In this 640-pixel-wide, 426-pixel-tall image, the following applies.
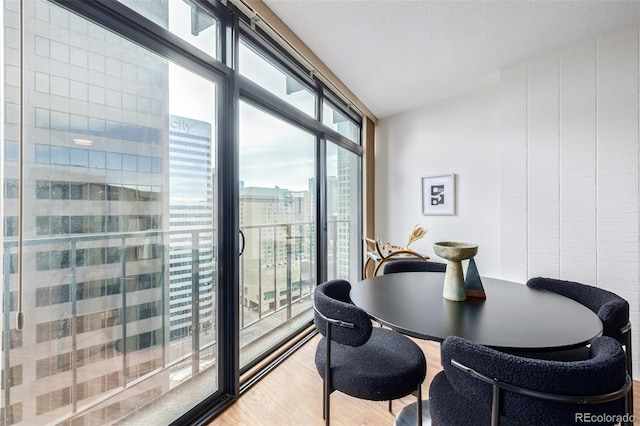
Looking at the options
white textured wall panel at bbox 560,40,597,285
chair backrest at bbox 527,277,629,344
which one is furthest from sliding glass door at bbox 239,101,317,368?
white textured wall panel at bbox 560,40,597,285

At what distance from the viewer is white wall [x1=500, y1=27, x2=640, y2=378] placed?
2088 mm

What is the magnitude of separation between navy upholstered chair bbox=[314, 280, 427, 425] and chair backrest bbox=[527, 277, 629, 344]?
2.62 ft

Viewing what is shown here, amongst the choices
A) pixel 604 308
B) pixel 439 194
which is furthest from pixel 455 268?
A: pixel 439 194

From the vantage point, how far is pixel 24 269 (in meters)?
1.08

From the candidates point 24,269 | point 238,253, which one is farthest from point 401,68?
point 24,269

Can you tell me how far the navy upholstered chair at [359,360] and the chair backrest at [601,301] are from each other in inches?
31.5

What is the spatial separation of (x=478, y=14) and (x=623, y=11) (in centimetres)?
95

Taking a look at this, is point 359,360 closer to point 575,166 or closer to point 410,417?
point 410,417

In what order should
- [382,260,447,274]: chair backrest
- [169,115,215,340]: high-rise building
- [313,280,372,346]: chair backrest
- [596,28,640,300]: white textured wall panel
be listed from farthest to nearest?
1. [382,260,447,274]: chair backrest
2. [596,28,640,300]: white textured wall panel
3. [169,115,215,340]: high-rise building
4. [313,280,372,346]: chair backrest

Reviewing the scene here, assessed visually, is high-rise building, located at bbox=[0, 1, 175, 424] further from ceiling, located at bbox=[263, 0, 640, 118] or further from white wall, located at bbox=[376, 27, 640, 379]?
white wall, located at bbox=[376, 27, 640, 379]

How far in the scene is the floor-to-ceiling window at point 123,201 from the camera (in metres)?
1.08

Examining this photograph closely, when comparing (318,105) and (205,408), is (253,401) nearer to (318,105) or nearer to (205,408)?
(205,408)

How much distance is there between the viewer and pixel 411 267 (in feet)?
7.75

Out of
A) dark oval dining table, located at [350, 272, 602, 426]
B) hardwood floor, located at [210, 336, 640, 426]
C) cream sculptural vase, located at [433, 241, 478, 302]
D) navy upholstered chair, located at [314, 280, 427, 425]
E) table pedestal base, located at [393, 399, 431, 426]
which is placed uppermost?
cream sculptural vase, located at [433, 241, 478, 302]
